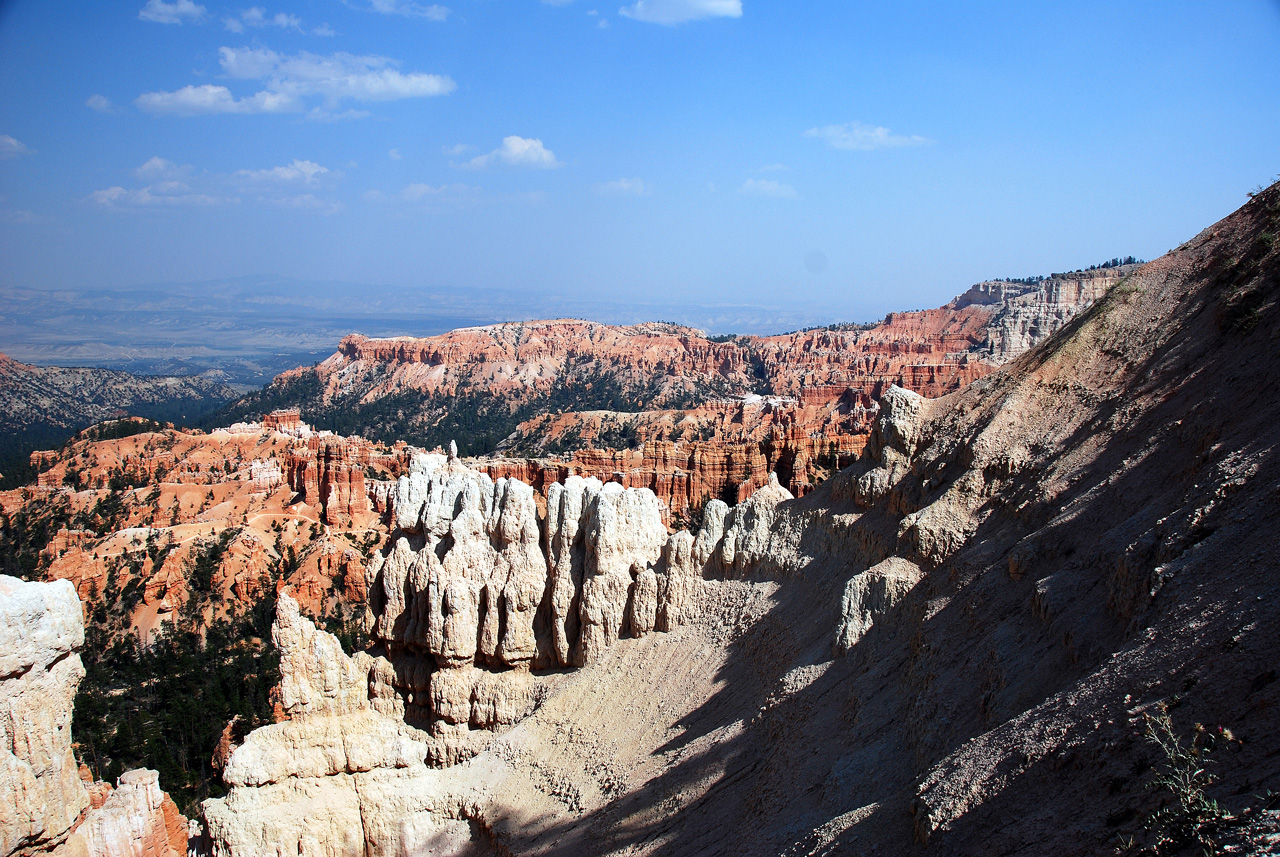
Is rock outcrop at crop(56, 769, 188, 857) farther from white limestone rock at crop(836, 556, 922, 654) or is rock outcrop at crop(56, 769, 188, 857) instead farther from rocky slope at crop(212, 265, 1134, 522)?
rocky slope at crop(212, 265, 1134, 522)

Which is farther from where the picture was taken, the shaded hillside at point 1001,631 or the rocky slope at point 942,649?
the rocky slope at point 942,649

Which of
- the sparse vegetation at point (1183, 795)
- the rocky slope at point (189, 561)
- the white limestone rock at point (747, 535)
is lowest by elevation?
the rocky slope at point (189, 561)

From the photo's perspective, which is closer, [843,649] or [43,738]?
[43,738]

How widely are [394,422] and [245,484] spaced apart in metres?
74.2

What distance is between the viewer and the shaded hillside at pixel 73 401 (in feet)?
445

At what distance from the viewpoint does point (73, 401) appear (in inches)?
6191

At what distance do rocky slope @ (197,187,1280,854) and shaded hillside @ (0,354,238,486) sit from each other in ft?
388

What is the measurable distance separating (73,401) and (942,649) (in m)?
184

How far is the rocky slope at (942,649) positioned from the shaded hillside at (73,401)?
388ft

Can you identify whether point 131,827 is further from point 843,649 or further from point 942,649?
point 942,649

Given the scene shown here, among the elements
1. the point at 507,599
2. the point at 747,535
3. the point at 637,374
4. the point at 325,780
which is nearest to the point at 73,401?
the point at 637,374

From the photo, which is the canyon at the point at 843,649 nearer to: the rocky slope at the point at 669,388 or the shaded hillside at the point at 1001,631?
the shaded hillside at the point at 1001,631

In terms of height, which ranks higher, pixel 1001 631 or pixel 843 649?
pixel 1001 631

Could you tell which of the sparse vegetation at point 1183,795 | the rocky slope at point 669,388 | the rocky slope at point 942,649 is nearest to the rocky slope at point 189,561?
the rocky slope at point 942,649
